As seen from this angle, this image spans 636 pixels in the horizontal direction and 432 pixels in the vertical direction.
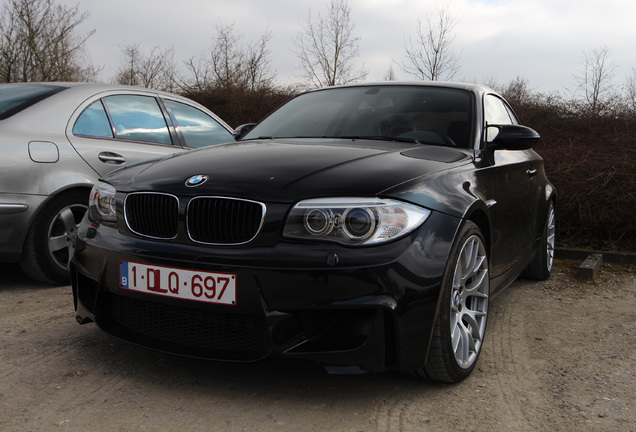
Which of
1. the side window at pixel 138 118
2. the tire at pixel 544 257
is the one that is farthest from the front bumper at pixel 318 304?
the tire at pixel 544 257

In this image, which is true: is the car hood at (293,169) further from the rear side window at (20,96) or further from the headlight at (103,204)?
the rear side window at (20,96)

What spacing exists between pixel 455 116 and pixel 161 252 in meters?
1.91

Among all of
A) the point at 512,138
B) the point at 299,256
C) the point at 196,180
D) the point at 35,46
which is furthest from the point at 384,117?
the point at 35,46

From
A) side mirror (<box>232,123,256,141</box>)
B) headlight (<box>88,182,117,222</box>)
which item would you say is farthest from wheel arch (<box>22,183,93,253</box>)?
headlight (<box>88,182,117,222</box>)

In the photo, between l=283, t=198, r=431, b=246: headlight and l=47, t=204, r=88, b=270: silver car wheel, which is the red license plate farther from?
l=47, t=204, r=88, b=270: silver car wheel

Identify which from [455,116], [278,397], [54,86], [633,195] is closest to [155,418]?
[278,397]

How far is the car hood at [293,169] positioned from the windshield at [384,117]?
0.23m

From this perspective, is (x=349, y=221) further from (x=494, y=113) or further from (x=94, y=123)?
(x=94, y=123)

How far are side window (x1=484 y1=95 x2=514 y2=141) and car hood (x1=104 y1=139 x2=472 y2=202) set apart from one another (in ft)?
1.97

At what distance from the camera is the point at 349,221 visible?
2.24 meters

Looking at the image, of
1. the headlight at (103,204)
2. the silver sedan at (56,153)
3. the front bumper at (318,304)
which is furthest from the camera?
the silver sedan at (56,153)

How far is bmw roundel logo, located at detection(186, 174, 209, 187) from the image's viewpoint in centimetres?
248

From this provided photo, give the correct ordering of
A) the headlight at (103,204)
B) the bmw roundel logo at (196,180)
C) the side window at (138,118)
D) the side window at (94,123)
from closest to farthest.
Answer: the bmw roundel logo at (196,180) → the headlight at (103,204) → the side window at (94,123) → the side window at (138,118)

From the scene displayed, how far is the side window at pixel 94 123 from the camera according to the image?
4.32 m
